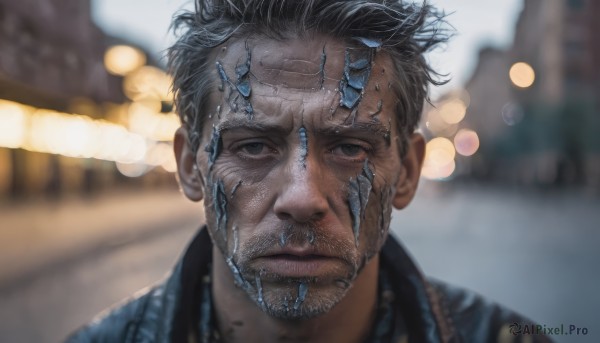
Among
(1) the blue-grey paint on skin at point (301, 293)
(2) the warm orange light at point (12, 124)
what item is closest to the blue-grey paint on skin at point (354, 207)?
(1) the blue-grey paint on skin at point (301, 293)

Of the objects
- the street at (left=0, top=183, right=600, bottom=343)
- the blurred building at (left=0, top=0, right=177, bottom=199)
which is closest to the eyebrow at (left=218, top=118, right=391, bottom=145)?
the blurred building at (left=0, top=0, right=177, bottom=199)

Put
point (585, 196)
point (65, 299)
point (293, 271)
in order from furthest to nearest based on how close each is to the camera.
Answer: point (585, 196) < point (65, 299) < point (293, 271)

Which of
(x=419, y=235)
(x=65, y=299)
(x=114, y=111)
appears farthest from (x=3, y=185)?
(x=65, y=299)

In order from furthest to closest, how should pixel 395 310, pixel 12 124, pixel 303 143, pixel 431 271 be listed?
pixel 12 124, pixel 431 271, pixel 395 310, pixel 303 143

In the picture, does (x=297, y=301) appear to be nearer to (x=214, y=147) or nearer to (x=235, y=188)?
(x=235, y=188)

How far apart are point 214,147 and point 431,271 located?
28.0 ft

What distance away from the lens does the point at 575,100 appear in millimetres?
41438

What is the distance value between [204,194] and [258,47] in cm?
51

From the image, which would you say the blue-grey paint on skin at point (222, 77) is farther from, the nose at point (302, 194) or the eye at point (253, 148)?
the nose at point (302, 194)

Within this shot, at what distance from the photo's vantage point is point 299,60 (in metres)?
2.15

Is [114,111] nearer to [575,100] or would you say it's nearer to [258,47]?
[575,100]

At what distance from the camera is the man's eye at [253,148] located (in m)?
2.17

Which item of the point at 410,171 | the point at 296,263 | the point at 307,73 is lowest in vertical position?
the point at 296,263

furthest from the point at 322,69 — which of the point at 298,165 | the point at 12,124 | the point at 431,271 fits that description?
the point at 12,124
